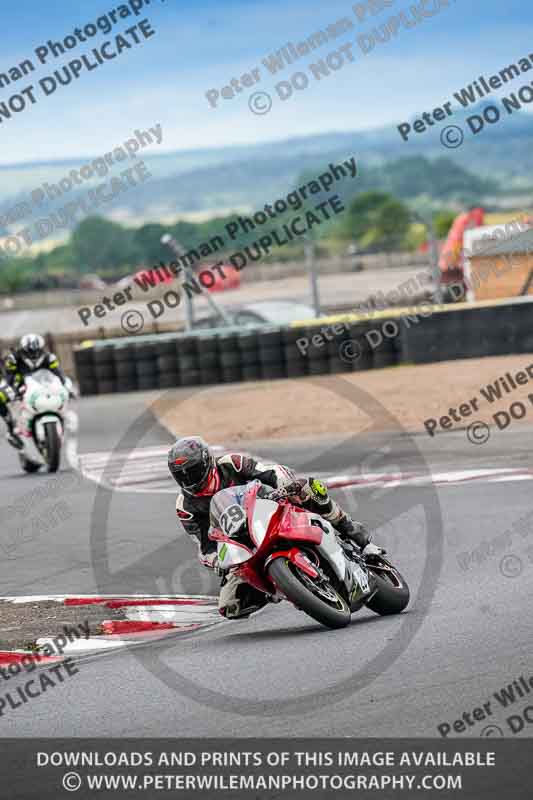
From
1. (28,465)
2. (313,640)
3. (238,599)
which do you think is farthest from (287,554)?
(28,465)

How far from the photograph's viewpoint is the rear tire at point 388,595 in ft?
25.9

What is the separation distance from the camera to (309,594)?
7.25m

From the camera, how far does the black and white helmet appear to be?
16.1m

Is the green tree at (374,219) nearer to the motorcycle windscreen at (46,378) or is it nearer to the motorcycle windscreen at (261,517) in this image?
the motorcycle windscreen at (46,378)

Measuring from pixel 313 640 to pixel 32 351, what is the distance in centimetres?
946

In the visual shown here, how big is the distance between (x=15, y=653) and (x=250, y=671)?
1678 mm

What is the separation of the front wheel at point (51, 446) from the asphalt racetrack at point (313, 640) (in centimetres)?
256

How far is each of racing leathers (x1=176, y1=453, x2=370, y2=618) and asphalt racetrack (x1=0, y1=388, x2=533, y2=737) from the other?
0.19 meters

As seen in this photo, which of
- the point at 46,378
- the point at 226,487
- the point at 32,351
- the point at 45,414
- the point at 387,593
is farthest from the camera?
the point at 32,351

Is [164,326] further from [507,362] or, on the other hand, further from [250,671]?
[250,671]

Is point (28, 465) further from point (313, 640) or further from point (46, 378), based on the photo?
point (313, 640)

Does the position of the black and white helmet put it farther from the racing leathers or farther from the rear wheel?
the rear wheel

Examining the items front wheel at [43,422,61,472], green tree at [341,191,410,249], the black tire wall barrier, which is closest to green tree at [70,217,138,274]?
green tree at [341,191,410,249]

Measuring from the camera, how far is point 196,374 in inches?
1003
